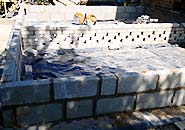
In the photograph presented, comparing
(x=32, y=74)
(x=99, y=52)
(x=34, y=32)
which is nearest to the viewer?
(x=32, y=74)

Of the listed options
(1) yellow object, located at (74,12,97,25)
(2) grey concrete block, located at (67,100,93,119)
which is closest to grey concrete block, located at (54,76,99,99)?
(2) grey concrete block, located at (67,100,93,119)

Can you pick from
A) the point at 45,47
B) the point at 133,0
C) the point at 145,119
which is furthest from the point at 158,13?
the point at 145,119

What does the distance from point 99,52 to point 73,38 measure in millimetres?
1006

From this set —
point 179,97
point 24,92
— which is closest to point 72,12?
point 179,97

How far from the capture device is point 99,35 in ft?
26.4

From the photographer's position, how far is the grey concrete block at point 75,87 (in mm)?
2969

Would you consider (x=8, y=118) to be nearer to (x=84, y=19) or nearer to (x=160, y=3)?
(x=84, y=19)

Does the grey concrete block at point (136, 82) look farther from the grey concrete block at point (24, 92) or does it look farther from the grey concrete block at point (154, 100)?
the grey concrete block at point (24, 92)

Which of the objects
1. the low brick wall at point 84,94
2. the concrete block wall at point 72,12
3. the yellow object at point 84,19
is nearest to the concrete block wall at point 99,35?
the yellow object at point 84,19

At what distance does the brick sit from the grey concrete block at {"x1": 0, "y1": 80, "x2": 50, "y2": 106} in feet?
5.40

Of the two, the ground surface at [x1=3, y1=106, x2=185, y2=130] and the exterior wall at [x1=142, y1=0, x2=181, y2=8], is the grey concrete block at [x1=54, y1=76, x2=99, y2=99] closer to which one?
the ground surface at [x1=3, y1=106, x2=185, y2=130]

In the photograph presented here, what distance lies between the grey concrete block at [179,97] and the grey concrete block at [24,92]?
6.54 feet

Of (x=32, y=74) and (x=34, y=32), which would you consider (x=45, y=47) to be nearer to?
(x=34, y=32)

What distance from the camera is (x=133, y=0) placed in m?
14.8
